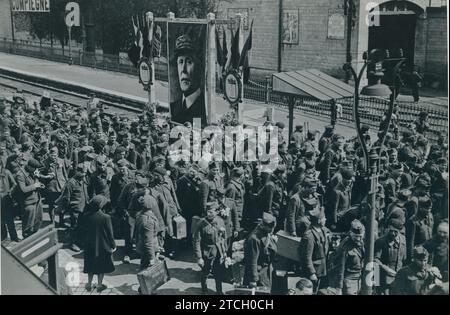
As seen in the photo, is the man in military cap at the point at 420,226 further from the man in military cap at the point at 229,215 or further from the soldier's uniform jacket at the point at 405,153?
the soldier's uniform jacket at the point at 405,153

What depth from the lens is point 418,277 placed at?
724 centimetres

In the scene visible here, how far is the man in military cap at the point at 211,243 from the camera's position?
8352 millimetres

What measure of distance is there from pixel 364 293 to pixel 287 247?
1.64 metres

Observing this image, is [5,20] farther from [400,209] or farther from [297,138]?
[400,209]

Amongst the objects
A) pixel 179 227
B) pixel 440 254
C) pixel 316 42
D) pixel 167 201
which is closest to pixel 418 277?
pixel 440 254

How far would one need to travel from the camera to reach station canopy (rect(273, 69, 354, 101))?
1305 centimetres

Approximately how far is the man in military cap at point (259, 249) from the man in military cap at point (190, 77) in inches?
352

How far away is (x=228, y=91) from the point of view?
15602mm

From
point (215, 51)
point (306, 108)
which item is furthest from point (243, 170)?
point (306, 108)

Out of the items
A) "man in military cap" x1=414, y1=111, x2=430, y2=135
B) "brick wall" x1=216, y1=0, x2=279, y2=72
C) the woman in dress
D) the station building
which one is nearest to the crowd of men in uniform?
the woman in dress

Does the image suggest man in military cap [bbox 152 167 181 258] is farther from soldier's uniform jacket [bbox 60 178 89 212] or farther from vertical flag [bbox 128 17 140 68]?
vertical flag [bbox 128 17 140 68]

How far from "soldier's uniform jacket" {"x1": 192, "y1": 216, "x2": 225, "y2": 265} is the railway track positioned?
14358 millimetres

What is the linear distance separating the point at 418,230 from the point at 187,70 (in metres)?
9.88

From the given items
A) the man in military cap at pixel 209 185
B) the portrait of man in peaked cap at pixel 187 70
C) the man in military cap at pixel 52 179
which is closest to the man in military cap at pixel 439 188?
the man in military cap at pixel 209 185
